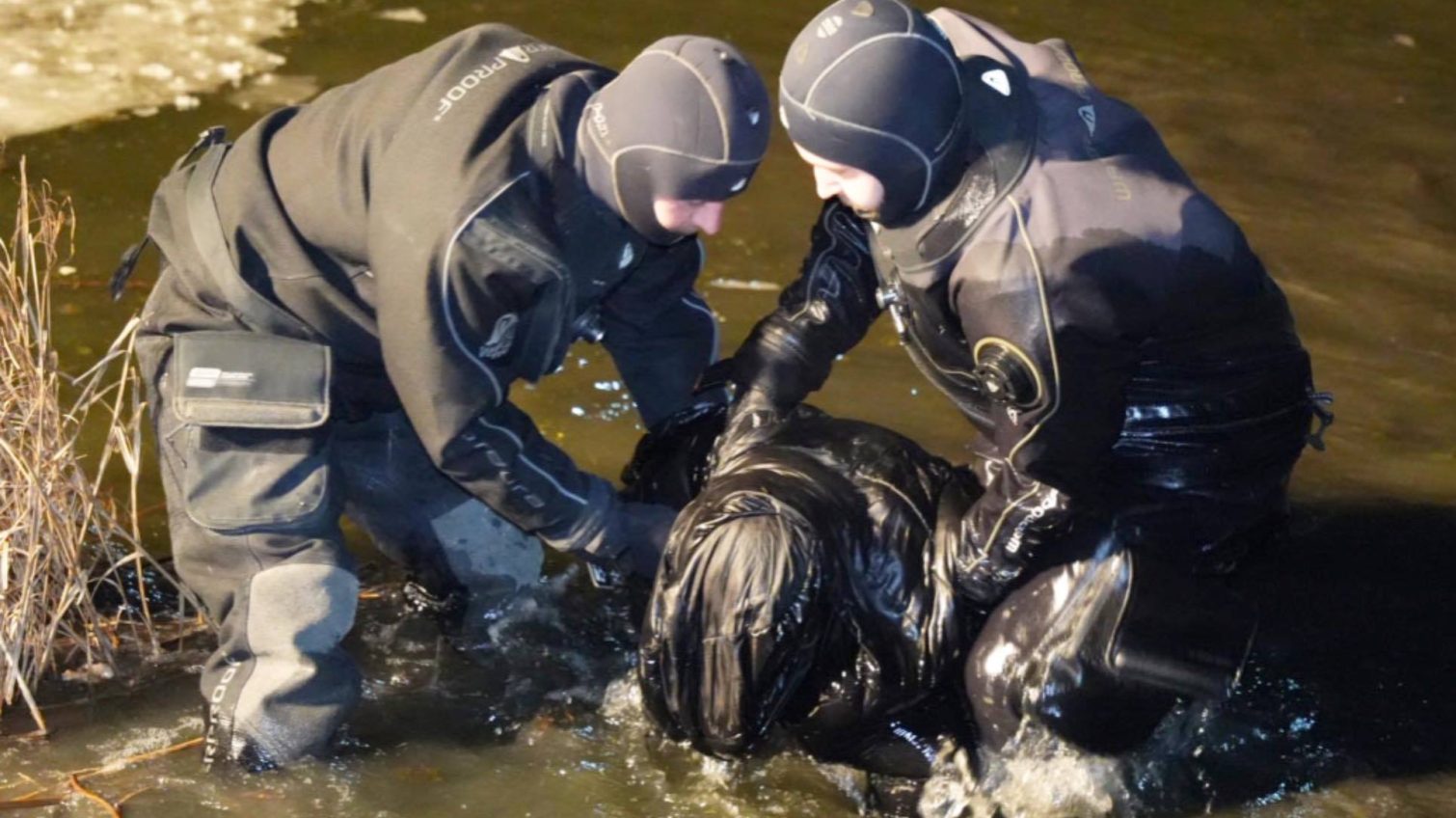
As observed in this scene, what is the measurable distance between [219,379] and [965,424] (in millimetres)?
2410

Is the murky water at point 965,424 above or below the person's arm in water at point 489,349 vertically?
below

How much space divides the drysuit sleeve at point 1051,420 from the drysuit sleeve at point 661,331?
94 cm

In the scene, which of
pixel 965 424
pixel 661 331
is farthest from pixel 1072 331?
pixel 965 424

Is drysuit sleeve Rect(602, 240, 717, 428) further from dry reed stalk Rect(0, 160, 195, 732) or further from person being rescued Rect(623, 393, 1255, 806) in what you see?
dry reed stalk Rect(0, 160, 195, 732)

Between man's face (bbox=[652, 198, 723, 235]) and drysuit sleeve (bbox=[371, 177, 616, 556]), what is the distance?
0.24m

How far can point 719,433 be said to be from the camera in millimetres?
4184

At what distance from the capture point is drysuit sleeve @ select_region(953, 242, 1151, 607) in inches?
129

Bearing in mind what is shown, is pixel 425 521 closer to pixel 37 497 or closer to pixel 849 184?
pixel 37 497

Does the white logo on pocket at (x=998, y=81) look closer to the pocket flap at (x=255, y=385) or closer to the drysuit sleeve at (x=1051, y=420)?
the drysuit sleeve at (x=1051, y=420)

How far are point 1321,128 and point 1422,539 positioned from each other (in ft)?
10.1

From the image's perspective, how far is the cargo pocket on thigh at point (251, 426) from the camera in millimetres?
3670

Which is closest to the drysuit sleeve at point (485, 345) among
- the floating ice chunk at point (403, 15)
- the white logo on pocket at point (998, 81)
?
the white logo on pocket at point (998, 81)

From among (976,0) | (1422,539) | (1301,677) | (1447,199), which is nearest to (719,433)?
(1301,677)

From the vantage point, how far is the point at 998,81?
3.50m
